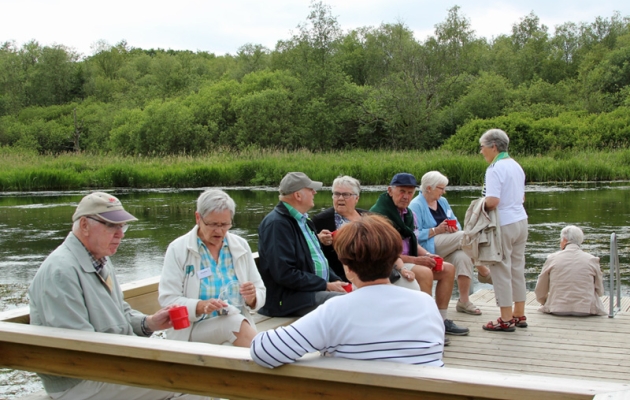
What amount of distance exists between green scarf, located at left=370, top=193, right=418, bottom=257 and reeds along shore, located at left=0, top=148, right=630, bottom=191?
1940cm

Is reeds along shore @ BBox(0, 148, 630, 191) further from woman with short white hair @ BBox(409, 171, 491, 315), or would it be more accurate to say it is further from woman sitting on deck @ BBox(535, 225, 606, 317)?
woman with short white hair @ BBox(409, 171, 491, 315)

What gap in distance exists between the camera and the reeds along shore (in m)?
25.2

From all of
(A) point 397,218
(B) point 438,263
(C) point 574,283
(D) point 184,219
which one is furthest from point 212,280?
(D) point 184,219

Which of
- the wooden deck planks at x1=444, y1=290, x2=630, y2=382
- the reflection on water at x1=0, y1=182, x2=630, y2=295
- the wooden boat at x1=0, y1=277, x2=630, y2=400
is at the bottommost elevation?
the reflection on water at x1=0, y1=182, x2=630, y2=295

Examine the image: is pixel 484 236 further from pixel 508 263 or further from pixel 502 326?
pixel 502 326

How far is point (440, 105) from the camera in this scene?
45094mm

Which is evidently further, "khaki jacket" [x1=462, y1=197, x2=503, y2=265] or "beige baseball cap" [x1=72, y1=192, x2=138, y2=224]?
"khaki jacket" [x1=462, y1=197, x2=503, y2=265]

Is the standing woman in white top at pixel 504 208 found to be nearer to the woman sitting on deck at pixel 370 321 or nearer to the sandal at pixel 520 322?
the sandal at pixel 520 322

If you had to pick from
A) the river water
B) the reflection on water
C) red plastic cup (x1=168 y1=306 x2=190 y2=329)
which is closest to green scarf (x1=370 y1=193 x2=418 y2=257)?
red plastic cup (x1=168 y1=306 x2=190 y2=329)

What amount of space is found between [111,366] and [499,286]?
128 inches

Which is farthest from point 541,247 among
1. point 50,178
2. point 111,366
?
point 50,178

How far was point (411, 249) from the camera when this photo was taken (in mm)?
5211

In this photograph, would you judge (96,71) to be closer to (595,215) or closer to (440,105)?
(440,105)

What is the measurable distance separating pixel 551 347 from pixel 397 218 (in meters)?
1.36
